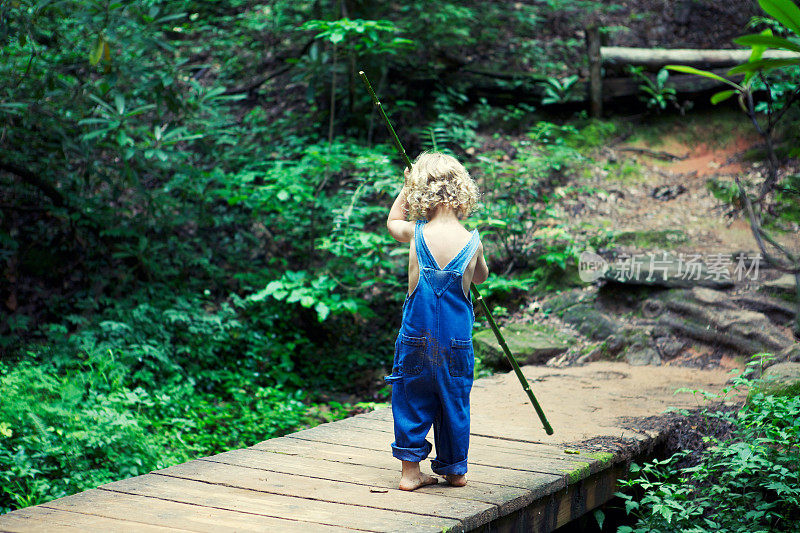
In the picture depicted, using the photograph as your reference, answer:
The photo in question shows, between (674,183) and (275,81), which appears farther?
(275,81)

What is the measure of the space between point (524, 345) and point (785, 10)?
3.41 meters

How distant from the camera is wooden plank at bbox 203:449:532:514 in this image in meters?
2.86

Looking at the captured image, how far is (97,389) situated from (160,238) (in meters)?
3.22

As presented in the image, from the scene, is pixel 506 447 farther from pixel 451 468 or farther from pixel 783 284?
pixel 783 284

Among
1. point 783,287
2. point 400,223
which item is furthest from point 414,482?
point 783,287

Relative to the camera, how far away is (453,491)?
2918 mm

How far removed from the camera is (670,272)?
6285 mm

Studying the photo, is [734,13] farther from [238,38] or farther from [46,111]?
[46,111]

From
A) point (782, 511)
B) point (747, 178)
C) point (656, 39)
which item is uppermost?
point (656, 39)

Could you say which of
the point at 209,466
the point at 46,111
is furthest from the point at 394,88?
the point at 209,466

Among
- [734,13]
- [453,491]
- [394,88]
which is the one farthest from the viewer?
[734,13]

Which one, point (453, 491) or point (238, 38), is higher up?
point (238, 38)

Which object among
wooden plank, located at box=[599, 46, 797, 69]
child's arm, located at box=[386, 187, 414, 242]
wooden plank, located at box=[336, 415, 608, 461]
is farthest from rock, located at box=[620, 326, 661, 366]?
wooden plank, located at box=[599, 46, 797, 69]

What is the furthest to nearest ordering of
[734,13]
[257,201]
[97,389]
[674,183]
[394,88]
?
[734,13] → [394,88] → [674,183] → [257,201] → [97,389]
